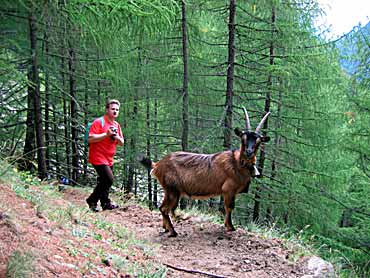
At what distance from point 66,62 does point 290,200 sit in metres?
8.82

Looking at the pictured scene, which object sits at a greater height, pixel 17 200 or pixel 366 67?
pixel 366 67

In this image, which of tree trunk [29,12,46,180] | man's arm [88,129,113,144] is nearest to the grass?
man's arm [88,129,113,144]

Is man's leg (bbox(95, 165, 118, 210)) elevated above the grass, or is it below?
below

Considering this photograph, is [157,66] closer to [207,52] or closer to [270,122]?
[207,52]

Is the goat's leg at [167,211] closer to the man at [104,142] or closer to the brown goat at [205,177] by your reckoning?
the brown goat at [205,177]

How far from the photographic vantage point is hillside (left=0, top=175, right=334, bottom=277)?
3.37 meters

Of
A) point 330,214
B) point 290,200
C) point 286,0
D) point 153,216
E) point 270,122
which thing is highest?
point 286,0

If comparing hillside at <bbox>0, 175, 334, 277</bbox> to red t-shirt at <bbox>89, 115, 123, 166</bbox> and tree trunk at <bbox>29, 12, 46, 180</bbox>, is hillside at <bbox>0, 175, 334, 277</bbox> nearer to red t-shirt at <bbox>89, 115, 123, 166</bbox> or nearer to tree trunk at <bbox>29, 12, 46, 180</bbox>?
red t-shirt at <bbox>89, 115, 123, 166</bbox>

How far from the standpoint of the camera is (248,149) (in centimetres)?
614

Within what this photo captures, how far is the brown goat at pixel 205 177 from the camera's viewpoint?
6504 millimetres

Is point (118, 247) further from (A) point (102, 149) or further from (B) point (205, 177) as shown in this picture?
(A) point (102, 149)

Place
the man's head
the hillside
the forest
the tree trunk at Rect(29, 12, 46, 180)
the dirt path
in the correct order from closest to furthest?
1. the hillside
2. the dirt path
3. the man's head
4. the tree trunk at Rect(29, 12, 46, 180)
5. the forest

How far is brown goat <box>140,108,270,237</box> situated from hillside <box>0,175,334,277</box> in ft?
1.81

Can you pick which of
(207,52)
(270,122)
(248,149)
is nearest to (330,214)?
(270,122)
